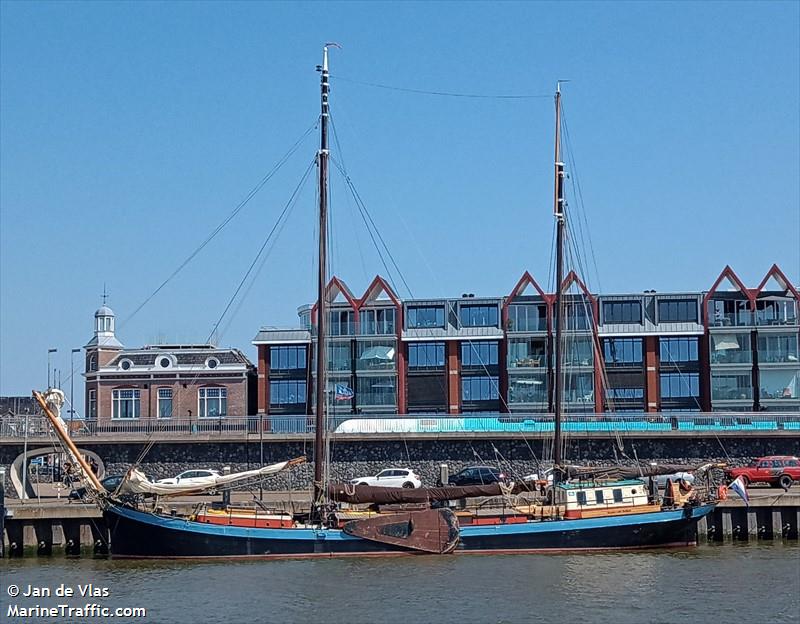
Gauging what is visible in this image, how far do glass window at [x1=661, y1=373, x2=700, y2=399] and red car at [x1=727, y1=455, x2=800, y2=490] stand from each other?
83.9ft

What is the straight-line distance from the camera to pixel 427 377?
8475 cm

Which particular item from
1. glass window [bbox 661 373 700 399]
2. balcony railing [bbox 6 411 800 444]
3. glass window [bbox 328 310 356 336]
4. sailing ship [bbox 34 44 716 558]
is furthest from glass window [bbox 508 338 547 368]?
sailing ship [bbox 34 44 716 558]

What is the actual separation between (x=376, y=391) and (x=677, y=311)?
74.2 ft

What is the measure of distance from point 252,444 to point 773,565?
29205mm

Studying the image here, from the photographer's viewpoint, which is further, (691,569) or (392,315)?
(392,315)

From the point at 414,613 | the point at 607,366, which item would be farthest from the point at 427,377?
the point at 414,613

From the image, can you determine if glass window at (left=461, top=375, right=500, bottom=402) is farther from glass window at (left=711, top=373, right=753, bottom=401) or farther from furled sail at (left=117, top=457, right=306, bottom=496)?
furled sail at (left=117, top=457, right=306, bottom=496)

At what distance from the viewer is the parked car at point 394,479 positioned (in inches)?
2228

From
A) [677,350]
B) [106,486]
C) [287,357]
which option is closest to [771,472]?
[677,350]

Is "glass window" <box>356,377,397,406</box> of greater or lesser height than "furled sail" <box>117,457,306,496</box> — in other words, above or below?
above

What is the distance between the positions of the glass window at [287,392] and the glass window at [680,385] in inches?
1042

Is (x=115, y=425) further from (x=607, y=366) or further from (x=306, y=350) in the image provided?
(x=607, y=366)

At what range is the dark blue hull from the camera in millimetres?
42438

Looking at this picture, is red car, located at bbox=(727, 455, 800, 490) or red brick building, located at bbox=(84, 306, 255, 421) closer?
red car, located at bbox=(727, 455, 800, 490)
